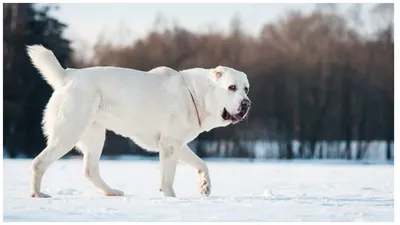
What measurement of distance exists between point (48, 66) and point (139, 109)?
120 centimetres

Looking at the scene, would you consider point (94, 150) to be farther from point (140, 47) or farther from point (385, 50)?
point (385, 50)

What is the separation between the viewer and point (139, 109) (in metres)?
7.96

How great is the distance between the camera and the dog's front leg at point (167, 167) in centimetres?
777

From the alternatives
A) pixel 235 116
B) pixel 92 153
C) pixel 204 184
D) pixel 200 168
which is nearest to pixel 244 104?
pixel 235 116

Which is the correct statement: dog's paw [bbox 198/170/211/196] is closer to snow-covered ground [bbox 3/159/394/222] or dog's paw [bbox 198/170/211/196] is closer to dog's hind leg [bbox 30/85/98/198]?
snow-covered ground [bbox 3/159/394/222]

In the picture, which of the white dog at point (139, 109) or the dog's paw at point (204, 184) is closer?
the white dog at point (139, 109)

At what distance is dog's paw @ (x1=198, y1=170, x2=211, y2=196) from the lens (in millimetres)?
8070

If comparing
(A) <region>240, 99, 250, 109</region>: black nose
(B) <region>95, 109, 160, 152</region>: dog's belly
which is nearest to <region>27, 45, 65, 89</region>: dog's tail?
(B) <region>95, 109, 160, 152</region>: dog's belly

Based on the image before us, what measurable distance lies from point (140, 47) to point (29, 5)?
387 cm

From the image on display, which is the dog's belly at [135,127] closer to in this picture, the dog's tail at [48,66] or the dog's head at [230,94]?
the dog's tail at [48,66]

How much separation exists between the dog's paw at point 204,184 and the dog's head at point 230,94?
0.68 m

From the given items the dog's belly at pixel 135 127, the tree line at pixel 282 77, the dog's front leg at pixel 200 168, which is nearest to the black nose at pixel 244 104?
the dog's front leg at pixel 200 168

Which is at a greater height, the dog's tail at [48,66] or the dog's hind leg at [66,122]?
the dog's tail at [48,66]

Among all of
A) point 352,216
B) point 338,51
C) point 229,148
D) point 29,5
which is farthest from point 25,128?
point 352,216
